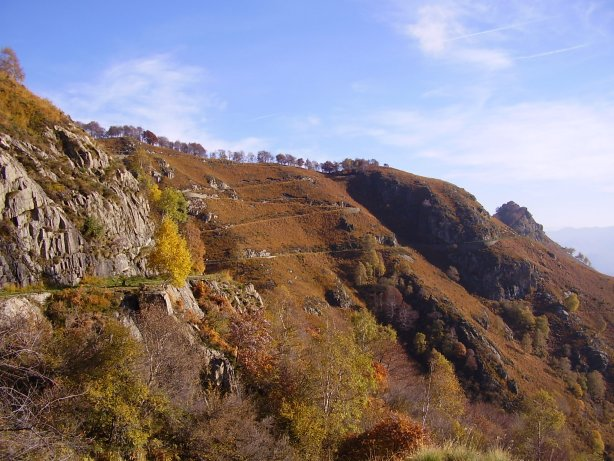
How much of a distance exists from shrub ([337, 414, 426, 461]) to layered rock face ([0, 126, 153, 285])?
2611cm

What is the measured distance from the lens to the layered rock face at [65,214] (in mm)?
32500

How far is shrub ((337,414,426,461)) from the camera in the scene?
967 inches

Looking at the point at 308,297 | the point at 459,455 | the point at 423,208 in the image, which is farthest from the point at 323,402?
the point at 423,208

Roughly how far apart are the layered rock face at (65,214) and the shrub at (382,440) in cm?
2611

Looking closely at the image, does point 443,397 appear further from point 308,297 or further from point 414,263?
point 414,263

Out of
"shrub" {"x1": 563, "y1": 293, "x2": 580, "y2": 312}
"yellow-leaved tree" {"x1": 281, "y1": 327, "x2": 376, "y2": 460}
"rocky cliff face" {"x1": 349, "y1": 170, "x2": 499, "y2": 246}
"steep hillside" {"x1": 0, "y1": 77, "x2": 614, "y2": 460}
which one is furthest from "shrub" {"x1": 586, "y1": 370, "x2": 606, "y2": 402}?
"yellow-leaved tree" {"x1": 281, "y1": 327, "x2": 376, "y2": 460}

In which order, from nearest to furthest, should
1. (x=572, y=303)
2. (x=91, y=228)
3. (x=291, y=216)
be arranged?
(x=91, y=228) → (x=572, y=303) → (x=291, y=216)

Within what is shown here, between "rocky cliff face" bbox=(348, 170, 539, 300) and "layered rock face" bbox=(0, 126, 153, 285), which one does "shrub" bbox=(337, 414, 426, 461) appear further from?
"rocky cliff face" bbox=(348, 170, 539, 300)

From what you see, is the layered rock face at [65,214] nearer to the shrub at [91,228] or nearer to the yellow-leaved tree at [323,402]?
the shrub at [91,228]

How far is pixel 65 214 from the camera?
38094 mm

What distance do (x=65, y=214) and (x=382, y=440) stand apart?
3367cm

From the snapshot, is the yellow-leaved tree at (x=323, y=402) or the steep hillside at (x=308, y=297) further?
the steep hillside at (x=308, y=297)

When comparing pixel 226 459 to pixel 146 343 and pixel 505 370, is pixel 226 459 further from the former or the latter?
pixel 505 370

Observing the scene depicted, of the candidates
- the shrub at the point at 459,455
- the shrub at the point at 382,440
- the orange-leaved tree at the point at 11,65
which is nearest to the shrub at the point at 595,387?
the shrub at the point at 382,440
